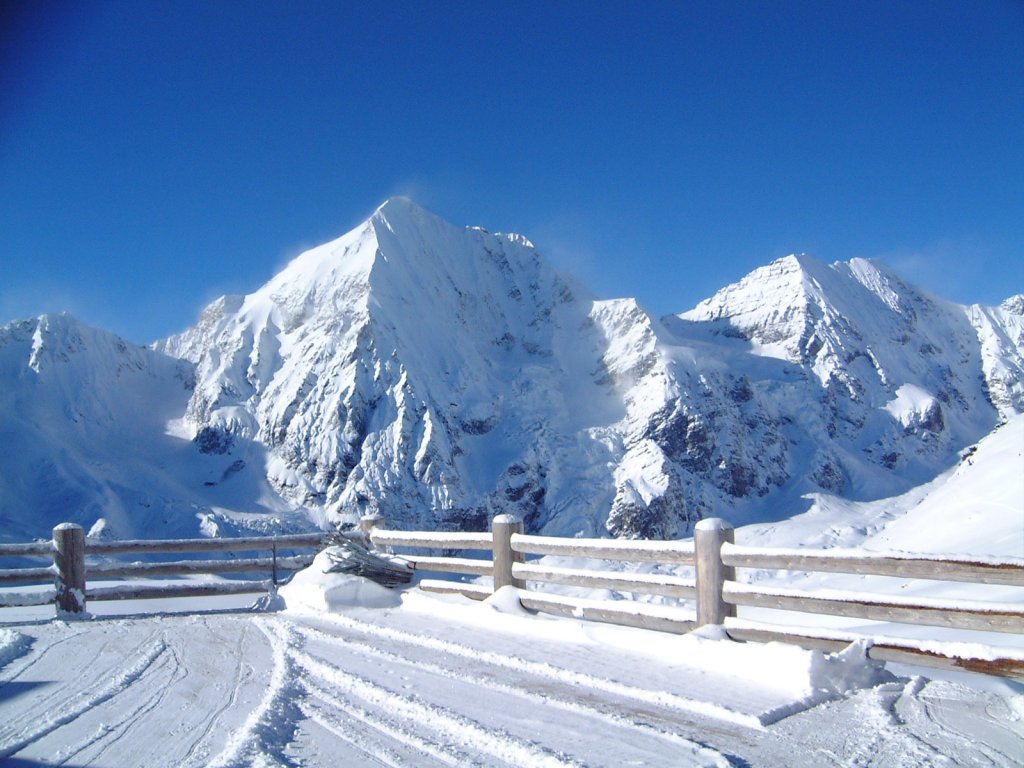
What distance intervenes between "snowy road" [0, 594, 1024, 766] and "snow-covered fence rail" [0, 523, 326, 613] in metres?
2.54

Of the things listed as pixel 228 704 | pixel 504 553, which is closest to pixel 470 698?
pixel 228 704

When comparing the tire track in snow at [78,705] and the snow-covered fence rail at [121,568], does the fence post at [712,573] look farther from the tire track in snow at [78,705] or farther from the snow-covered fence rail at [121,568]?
the snow-covered fence rail at [121,568]

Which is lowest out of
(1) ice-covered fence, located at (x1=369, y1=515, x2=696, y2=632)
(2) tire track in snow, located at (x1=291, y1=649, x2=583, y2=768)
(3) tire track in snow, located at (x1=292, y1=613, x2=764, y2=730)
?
(3) tire track in snow, located at (x1=292, y1=613, x2=764, y2=730)

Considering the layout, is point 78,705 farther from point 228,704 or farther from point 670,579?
point 670,579

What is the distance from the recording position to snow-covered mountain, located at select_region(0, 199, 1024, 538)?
71750 millimetres

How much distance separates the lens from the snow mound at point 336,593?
9.00 m

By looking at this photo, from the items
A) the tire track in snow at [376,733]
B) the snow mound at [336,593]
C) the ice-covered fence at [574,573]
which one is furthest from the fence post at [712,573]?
the snow mound at [336,593]

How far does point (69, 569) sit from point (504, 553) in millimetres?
5268

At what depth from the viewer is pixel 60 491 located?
58812mm

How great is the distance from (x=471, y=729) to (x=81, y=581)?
7238 mm

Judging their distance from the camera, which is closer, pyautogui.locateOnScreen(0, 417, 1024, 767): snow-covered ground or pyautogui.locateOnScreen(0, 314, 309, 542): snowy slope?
pyautogui.locateOnScreen(0, 417, 1024, 767): snow-covered ground

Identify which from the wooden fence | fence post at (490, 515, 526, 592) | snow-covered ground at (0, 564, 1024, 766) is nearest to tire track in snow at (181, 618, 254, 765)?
snow-covered ground at (0, 564, 1024, 766)

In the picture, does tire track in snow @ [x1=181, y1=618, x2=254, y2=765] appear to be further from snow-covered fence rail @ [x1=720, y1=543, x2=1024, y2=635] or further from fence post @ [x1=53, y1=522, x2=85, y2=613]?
snow-covered fence rail @ [x1=720, y1=543, x2=1024, y2=635]

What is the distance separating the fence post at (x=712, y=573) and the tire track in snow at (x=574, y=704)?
1667mm
